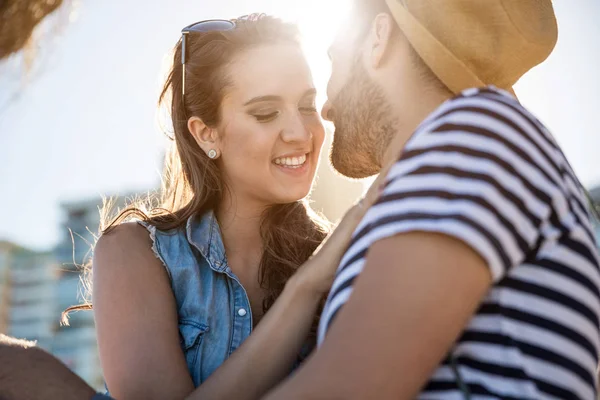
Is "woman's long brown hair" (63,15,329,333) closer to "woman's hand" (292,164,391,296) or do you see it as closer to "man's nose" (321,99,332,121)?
"man's nose" (321,99,332,121)

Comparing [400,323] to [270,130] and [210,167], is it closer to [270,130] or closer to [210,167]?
[270,130]

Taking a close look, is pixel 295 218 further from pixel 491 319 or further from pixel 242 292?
pixel 491 319

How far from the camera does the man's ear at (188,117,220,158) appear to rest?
3771 millimetres

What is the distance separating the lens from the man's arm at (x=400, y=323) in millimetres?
1416

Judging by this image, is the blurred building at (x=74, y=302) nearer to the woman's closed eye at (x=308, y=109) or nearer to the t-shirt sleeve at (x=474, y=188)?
the woman's closed eye at (x=308, y=109)

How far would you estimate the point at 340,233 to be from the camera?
2.25 meters

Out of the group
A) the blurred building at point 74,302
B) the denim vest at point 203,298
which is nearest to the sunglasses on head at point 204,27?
the denim vest at point 203,298

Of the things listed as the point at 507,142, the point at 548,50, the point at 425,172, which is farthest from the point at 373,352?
the point at 548,50

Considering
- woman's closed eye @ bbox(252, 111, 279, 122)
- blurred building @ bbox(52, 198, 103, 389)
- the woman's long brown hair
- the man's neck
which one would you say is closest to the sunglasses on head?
the woman's long brown hair

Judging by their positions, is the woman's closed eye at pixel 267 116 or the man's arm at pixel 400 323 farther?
the woman's closed eye at pixel 267 116

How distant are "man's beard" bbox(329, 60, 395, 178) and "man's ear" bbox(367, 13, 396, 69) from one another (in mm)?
80

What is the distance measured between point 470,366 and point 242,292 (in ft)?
5.80

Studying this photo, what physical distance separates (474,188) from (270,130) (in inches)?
84.1

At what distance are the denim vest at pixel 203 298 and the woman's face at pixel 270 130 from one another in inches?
15.5
